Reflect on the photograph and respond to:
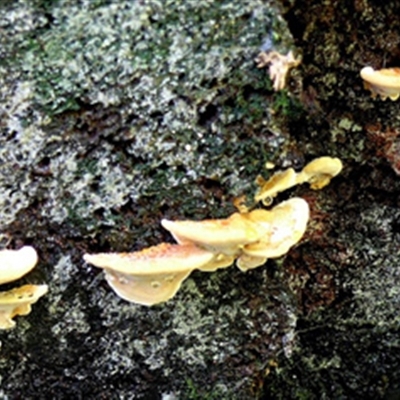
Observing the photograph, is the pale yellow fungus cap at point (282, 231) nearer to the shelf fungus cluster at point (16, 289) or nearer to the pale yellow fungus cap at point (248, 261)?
the pale yellow fungus cap at point (248, 261)

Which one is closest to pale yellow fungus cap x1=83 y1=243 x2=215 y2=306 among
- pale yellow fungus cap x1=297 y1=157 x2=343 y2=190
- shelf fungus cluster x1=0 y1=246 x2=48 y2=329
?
shelf fungus cluster x1=0 y1=246 x2=48 y2=329

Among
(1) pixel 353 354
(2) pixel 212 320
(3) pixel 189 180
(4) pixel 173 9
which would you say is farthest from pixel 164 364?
(4) pixel 173 9

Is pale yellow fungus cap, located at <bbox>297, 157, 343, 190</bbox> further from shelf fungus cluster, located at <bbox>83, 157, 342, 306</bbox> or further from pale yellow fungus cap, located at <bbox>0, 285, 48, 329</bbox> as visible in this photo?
pale yellow fungus cap, located at <bbox>0, 285, 48, 329</bbox>

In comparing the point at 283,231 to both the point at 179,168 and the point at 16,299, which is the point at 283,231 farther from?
the point at 16,299

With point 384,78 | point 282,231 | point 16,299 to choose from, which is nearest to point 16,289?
point 16,299

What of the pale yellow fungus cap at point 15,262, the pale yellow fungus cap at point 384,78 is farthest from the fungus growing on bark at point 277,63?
the pale yellow fungus cap at point 15,262

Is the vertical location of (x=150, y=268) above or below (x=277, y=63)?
below

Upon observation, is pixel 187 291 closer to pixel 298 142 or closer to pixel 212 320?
pixel 212 320
